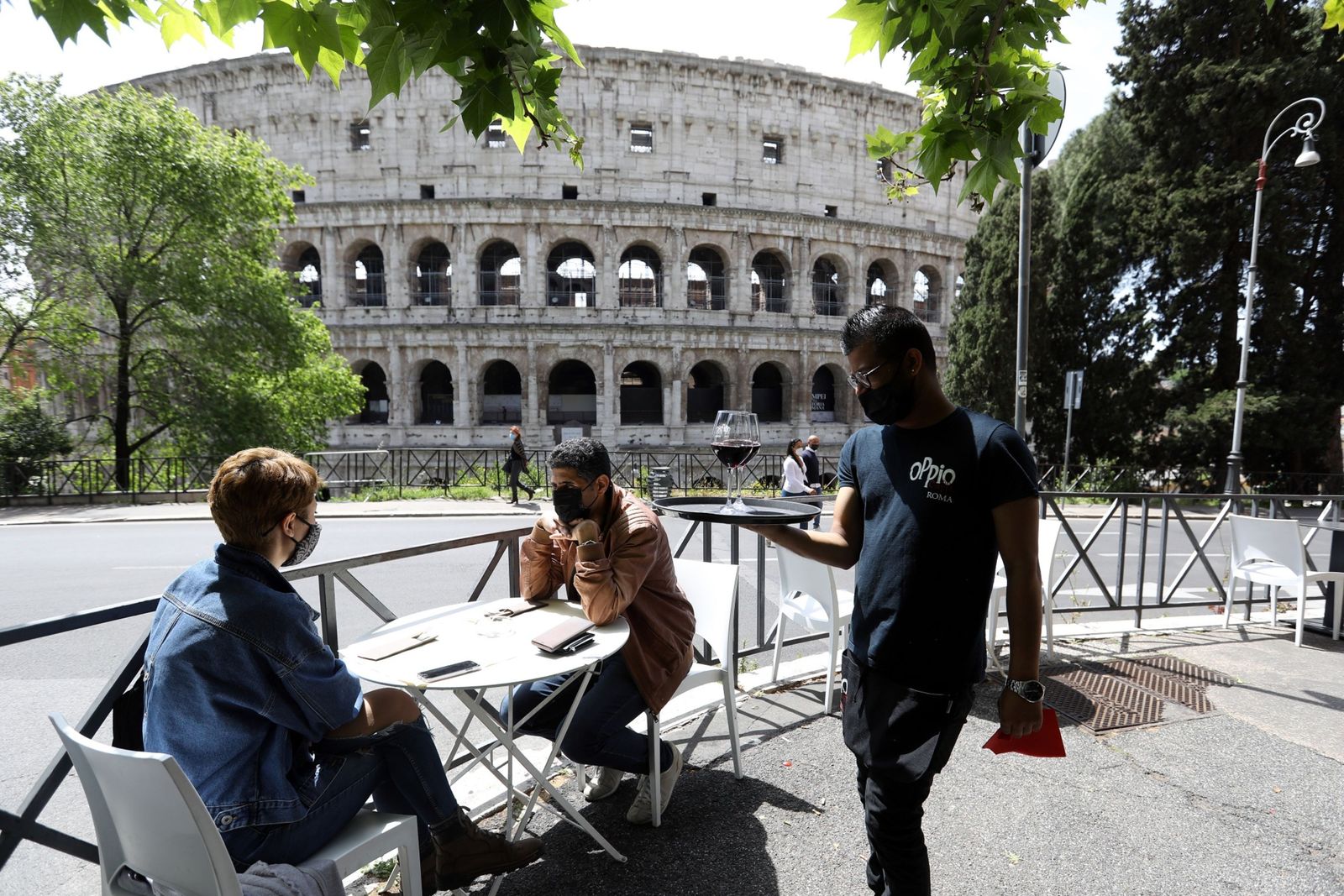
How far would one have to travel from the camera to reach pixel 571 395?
31906 millimetres

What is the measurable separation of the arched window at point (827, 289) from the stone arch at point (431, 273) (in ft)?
55.6

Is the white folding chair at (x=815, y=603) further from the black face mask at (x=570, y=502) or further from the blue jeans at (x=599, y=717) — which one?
the black face mask at (x=570, y=502)

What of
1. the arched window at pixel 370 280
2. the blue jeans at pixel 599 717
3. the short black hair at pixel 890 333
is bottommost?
the blue jeans at pixel 599 717

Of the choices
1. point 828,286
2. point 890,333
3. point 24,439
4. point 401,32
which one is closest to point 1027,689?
point 890,333

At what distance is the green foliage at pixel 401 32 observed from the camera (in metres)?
1.74

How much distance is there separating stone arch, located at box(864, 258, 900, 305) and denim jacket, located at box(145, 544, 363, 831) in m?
30.6

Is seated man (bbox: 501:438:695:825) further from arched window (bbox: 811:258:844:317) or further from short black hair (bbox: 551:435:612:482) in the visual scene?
arched window (bbox: 811:258:844:317)

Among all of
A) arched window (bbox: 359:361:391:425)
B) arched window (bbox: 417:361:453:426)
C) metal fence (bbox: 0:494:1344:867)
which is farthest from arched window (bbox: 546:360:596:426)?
metal fence (bbox: 0:494:1344:867)

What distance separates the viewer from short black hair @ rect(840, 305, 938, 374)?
6.10 ft

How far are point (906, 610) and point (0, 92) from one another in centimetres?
2395

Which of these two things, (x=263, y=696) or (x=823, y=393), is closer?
(x=263, y=696)

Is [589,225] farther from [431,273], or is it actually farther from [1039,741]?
[1039,741]

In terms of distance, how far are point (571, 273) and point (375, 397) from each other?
37.5 ft

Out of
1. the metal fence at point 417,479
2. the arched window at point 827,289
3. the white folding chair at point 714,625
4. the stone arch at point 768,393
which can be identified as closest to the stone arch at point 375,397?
the metal fence at point 417,479
